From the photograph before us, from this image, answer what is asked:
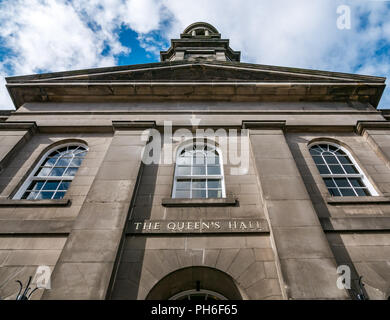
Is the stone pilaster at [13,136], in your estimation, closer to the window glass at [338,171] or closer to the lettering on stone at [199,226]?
the lettering on stone at [199,226]

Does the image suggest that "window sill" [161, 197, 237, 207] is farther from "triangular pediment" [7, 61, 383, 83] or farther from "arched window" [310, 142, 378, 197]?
"triangular pediment" [7, 61, 383, 83]

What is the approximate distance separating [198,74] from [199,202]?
7.60m

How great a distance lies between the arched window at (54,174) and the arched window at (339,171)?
8.98 m

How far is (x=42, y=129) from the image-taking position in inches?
401

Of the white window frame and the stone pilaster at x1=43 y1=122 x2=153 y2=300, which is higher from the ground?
the stone pilaster at x1=43 y1=122 x2=153 y2=300

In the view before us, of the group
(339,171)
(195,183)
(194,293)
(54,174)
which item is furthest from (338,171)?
(54,174)

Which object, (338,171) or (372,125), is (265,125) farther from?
(372,125)

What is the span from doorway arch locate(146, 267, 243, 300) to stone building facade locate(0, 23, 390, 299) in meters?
0.03

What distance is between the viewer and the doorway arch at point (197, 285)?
5641mm

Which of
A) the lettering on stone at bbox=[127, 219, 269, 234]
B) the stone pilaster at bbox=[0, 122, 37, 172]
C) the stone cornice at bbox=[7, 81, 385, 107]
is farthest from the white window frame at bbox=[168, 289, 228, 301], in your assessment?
the stone cornice at bbox=[7, 81, 385, 107]

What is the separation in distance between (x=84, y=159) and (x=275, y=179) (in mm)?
6709

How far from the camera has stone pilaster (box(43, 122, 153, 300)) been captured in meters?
5.12

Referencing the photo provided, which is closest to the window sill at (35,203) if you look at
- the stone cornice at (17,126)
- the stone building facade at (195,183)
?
the stone building facade at (195,183)
